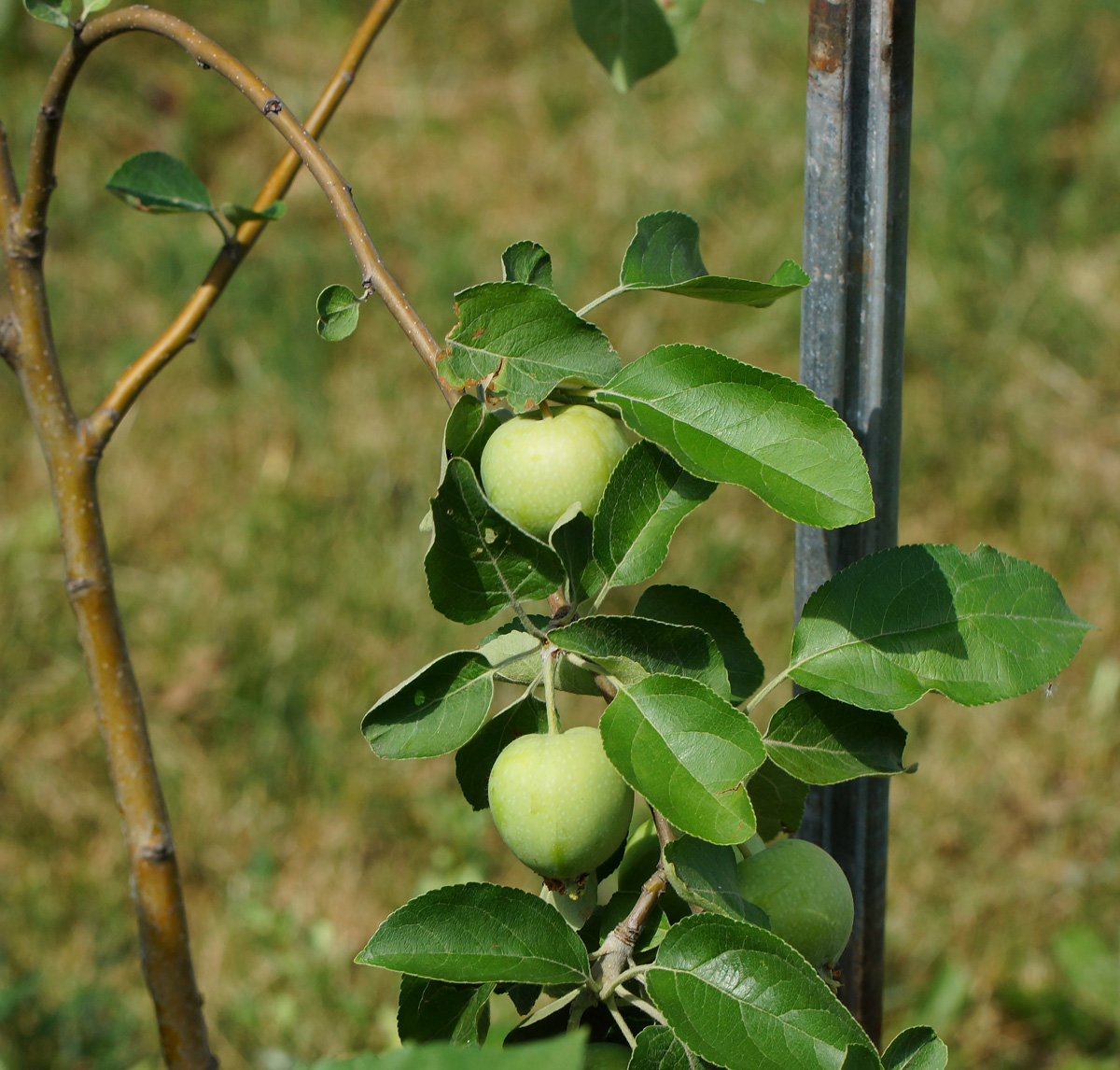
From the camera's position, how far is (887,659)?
71 cm

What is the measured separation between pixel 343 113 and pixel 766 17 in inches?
43.8

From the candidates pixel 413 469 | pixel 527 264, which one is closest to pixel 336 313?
pixel 527 264

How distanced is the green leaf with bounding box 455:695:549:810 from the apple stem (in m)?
0.04

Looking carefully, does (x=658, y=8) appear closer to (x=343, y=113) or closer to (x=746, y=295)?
(x=746, y=295)

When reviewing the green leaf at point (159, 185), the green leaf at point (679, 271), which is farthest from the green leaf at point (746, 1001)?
the green leaf at point (159, 185)

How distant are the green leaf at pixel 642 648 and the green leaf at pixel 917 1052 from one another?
A: 0.21 metres

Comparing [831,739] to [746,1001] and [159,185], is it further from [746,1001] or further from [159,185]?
[159,185]

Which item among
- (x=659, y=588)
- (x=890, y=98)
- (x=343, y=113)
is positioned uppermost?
(x=343, y=113)

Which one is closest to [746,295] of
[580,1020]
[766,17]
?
[580,1020]

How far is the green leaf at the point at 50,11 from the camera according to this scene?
0.86 m

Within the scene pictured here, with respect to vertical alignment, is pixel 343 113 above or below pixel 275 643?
above

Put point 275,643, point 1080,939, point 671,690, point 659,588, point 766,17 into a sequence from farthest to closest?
point 766,17 → point 275,643 → point 1080,939 → point 659,588 → point 671,690

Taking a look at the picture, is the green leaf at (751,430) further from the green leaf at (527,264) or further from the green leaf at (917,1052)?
the green leaf at (917,1052)

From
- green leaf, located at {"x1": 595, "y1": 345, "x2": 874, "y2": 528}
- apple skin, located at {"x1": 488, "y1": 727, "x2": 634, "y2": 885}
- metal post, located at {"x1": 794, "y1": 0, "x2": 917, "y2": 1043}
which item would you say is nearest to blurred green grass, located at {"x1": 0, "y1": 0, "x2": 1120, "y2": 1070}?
metal post, located at {"x1": 794, "y1": 0, "x2": 917, "y2": 1043}
